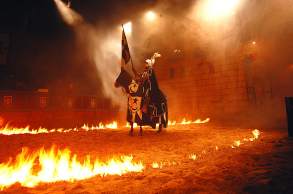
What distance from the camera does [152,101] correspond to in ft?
38.1

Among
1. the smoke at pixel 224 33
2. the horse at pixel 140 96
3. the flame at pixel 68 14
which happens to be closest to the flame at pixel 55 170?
the horse at pixel 140 96

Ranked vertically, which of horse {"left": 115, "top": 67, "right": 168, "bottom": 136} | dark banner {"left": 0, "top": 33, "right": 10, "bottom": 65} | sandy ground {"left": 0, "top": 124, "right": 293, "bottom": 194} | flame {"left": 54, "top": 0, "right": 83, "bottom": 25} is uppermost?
flame {"left": 54, "top": 0, "right": 83, "bottom": 25}

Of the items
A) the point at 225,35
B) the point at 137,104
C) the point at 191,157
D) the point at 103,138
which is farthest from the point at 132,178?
the point at 225,35

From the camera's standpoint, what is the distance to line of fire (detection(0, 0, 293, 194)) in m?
4.79

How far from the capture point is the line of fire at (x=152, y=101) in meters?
4.79

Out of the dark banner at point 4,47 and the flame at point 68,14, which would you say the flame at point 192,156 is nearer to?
the flame at point 68,14

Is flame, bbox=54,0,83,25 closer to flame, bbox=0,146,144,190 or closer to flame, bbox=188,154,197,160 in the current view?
flame, bbox=0,146,144,190

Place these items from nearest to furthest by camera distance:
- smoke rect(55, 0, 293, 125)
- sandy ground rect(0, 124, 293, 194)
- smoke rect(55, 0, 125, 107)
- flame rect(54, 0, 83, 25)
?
1. sandy ground rect(0, 124, 293, 194)
2. smoke rect(55, 0, 293, 125)
3. flame rect(54, 0, 83, 25)
4. smoke rect(55, 0, 125, 107)

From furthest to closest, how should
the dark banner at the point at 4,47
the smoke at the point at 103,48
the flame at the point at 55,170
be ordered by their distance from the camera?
1. the smoke at the point at 103,48
2. the dark banner at the point at 4,47
3. the flame at the point at 55,170

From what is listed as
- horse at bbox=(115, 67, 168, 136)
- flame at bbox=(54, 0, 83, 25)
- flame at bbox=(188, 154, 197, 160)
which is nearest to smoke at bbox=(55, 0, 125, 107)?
flame at bbox=(54, 0, 83, 25)

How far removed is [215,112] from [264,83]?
4.68 meters

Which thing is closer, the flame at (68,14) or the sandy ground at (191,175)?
the sandy ground at (191,175)

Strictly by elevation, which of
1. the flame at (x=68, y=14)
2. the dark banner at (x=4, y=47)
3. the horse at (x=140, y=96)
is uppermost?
the flame at (x=68, y=14)

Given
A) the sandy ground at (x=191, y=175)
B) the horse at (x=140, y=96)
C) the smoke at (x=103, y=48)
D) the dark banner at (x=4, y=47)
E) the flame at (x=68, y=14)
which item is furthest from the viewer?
the smoke at (x=103, y=48)
